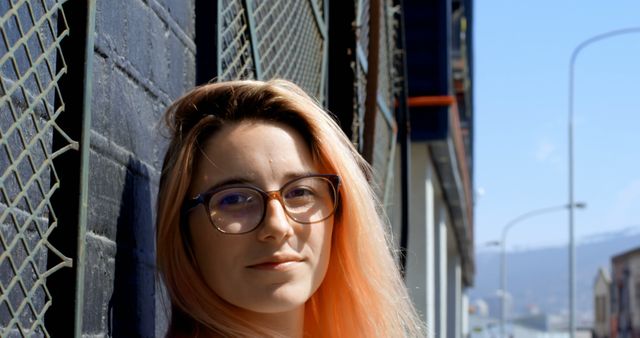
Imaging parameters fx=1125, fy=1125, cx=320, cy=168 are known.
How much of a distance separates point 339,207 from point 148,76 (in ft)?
1.93

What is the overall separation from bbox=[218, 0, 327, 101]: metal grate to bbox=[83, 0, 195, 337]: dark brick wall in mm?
186

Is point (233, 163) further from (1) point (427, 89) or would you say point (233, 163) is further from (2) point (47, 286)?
(1) point (427, 89)

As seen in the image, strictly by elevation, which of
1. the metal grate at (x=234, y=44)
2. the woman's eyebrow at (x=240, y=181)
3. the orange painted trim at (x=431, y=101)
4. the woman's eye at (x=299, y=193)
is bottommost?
the orange painted trim at (x=431, y=101)

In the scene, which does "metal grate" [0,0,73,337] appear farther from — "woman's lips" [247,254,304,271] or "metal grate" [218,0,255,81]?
"metal grate" [218,0,255,81]

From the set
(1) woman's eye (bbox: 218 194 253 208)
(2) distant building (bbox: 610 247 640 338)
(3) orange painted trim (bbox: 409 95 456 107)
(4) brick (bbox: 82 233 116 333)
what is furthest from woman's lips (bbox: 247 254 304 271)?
(2) distant building (bbox: 610 247 640 338)

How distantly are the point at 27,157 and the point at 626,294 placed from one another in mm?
64351

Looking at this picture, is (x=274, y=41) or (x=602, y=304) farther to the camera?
(x=602, y=304)

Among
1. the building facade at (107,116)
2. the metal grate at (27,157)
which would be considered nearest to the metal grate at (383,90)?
the building facade at (107,116)

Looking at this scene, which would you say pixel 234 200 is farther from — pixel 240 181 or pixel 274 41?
pixel 274 41

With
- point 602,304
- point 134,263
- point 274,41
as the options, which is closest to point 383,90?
point 274,41

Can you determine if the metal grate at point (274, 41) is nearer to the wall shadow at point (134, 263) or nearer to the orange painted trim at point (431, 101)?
the wall shadow at point (134, 263)

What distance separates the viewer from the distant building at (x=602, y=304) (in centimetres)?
7144

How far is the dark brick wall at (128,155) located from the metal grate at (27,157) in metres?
0.19

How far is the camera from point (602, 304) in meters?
74.6
